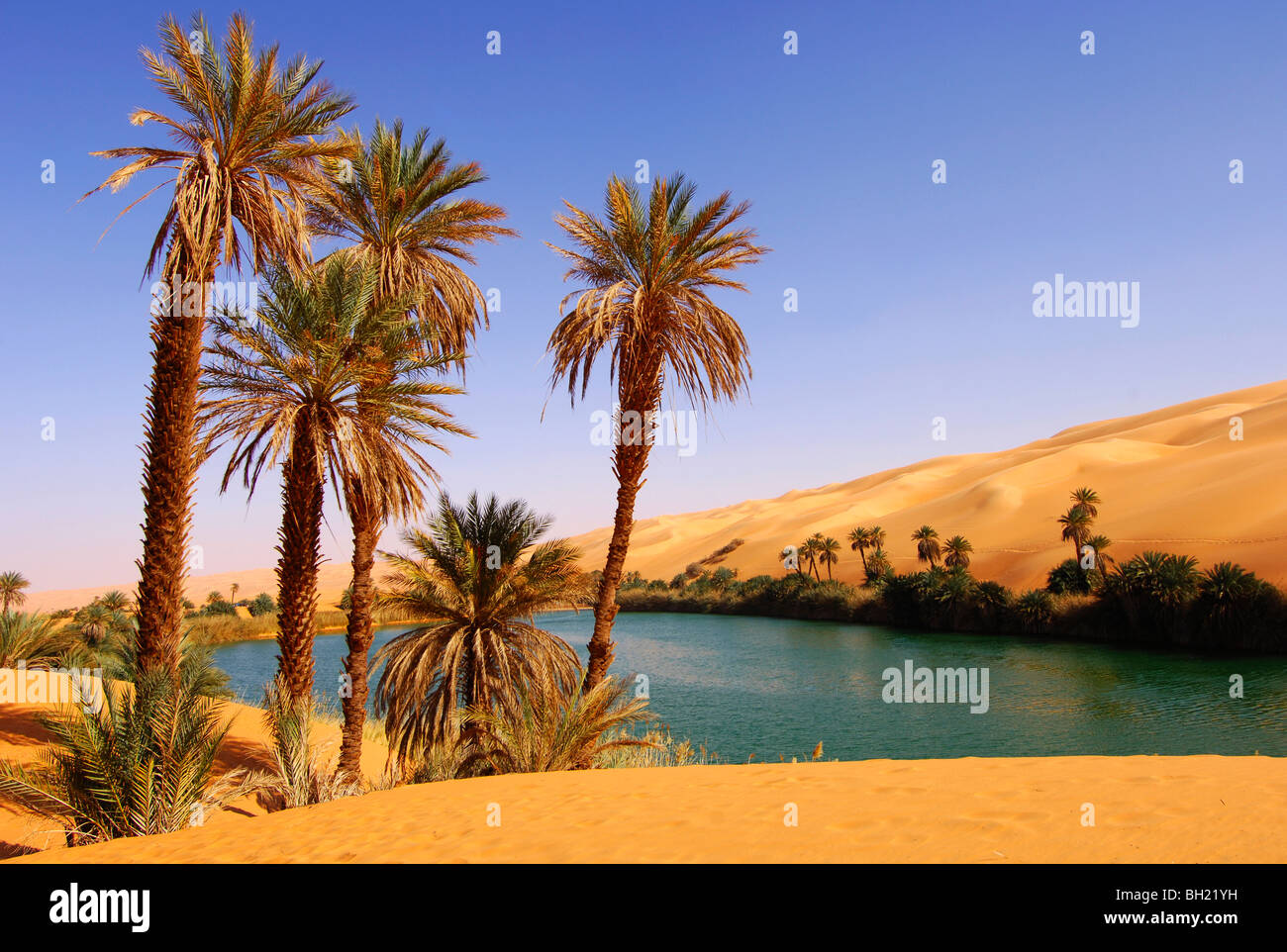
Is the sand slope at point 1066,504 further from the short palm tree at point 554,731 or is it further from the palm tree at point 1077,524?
the short palm tree at point 554,731

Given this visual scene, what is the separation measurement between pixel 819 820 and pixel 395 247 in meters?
13.3

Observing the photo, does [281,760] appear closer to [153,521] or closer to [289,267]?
[153,521]

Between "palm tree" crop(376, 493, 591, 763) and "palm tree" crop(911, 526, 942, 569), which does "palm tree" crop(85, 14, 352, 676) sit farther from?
"palm tree" crop(911, 526, 942, 569)

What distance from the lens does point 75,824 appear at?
7164 mm

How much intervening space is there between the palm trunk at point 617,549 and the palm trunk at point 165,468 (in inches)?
278

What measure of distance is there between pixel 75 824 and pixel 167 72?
1061 cm

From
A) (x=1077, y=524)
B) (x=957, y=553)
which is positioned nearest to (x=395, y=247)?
(x=1077, y=524)

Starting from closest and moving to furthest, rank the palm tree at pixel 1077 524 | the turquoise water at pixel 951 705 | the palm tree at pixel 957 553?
the turquoise water at pixel 951 705
the palm tree at pixel 1077 524
the palm tree at pixel 957 553

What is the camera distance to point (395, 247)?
569 inches

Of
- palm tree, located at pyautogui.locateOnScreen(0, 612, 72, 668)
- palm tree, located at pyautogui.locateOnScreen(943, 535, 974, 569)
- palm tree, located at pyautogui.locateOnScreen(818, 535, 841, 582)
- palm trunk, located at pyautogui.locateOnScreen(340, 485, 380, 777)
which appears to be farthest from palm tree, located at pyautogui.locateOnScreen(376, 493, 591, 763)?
palm tree, located at pyautogui.locateOnScreen(818, 535, 841, 582)

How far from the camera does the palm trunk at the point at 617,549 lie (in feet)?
45.3

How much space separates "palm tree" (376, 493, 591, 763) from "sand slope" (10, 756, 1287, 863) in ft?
17.7

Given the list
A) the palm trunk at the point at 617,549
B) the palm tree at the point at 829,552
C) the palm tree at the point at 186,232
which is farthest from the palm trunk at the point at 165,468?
the palm tree at the point at 829,552
